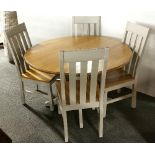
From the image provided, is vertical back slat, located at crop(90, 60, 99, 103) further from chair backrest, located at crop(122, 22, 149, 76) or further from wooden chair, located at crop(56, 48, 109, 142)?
chair backrest, located at crop(122, 22, 149, 76)

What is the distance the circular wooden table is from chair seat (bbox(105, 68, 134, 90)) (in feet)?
0.86

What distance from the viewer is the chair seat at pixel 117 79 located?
2.15 meters

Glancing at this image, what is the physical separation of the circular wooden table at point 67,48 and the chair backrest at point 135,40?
9 centimetres

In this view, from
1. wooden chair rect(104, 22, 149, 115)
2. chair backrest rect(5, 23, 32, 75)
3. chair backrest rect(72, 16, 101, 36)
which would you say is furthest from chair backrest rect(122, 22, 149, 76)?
chair backrest rect(5, 23, 32, 75)

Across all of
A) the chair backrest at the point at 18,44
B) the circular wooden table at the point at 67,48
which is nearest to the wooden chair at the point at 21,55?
the chair backrest at the point at 18,44

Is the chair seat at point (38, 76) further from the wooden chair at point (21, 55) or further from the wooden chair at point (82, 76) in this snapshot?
the wooden chair at point (82, 76)

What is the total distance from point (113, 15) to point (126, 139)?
146 cm

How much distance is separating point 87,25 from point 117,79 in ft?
3.25

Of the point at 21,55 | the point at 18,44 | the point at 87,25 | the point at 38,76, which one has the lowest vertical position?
the point at 38,76

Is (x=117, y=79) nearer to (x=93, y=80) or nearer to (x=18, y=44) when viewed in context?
(x=93, y=80)

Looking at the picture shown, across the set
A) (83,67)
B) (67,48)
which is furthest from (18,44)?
(83,67)

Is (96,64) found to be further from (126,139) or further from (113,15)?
(113,15)

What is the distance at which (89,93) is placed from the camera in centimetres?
185

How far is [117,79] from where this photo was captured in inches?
87.9
